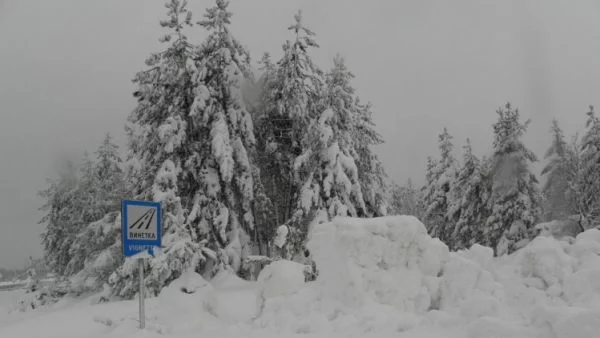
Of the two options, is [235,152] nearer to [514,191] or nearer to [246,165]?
[246,165]

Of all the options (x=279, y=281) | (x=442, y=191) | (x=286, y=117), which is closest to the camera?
(x=279, y=281)

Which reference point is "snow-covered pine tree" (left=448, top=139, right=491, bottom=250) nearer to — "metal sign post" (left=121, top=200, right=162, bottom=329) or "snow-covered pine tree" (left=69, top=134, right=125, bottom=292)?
"snow-covered pine tree" (left=69, top=134, right=125, bottom=292)

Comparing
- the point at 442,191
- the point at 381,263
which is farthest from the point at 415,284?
the point at 442,191

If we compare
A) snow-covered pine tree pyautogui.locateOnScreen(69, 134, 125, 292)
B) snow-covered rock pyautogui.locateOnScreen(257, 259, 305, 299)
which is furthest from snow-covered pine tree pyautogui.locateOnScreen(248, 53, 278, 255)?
snow-covered rock pyautogui.locateOnScreen(257, 259, 305, 299)

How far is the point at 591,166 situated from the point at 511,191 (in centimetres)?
411

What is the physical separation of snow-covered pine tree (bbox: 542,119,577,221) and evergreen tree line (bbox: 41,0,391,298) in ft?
40.1

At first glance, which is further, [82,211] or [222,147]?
[82,211]

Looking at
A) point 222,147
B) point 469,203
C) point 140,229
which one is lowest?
point 140,229

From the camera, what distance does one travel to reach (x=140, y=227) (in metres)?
8.51

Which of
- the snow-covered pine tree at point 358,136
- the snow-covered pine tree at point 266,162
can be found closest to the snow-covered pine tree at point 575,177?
the snow-covered pine tree at point 358,136

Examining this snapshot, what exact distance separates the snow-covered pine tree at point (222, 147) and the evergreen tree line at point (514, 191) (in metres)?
14.2

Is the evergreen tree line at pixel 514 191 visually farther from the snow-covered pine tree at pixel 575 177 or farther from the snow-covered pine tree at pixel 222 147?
the snow-covered pine tree at pixel 222 147

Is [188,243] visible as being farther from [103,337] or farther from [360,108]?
[360,108]

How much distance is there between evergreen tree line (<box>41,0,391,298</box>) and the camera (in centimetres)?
2027
